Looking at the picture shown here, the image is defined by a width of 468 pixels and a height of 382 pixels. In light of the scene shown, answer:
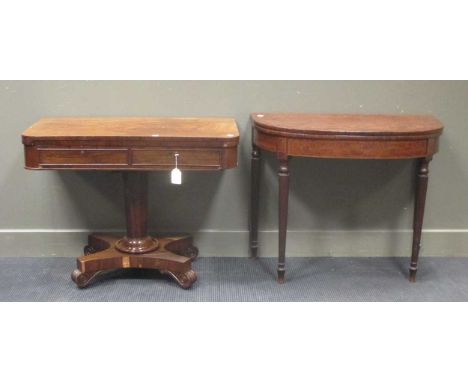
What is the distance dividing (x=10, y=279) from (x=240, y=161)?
126 cm

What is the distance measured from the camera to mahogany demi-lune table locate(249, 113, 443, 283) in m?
2.90

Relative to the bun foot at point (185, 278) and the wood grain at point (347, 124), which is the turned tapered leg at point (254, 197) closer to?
the wood grain at point (347, 124)

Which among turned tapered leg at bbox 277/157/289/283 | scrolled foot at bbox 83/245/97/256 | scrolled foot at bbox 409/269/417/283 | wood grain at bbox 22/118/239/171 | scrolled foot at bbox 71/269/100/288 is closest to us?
wood grain at bbox 22/118/239/171

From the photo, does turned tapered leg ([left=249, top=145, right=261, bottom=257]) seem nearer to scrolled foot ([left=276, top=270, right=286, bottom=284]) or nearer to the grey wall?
the grey wall

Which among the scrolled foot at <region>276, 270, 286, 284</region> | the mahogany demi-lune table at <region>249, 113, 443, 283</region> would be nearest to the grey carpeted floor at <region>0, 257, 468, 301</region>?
the scrolled foot at <region>276, 270, 286, 284</region>

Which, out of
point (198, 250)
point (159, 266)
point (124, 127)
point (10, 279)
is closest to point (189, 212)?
point (198, 250)

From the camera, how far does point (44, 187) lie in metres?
3.47

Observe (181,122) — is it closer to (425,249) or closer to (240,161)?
(240,161)

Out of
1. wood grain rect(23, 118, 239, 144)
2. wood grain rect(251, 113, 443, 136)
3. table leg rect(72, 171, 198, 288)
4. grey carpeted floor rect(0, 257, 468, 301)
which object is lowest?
grey carpeted floor rect(0, 257, 468, 301)

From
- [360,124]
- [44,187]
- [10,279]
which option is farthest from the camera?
[44,187]

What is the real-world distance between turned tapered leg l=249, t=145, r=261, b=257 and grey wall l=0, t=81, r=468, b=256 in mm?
56

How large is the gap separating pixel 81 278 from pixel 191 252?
2.02 feet

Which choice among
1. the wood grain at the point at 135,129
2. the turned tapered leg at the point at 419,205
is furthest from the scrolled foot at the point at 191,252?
the turned tapered leg at the point at 419,205

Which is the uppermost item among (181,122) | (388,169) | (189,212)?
(181,122)
